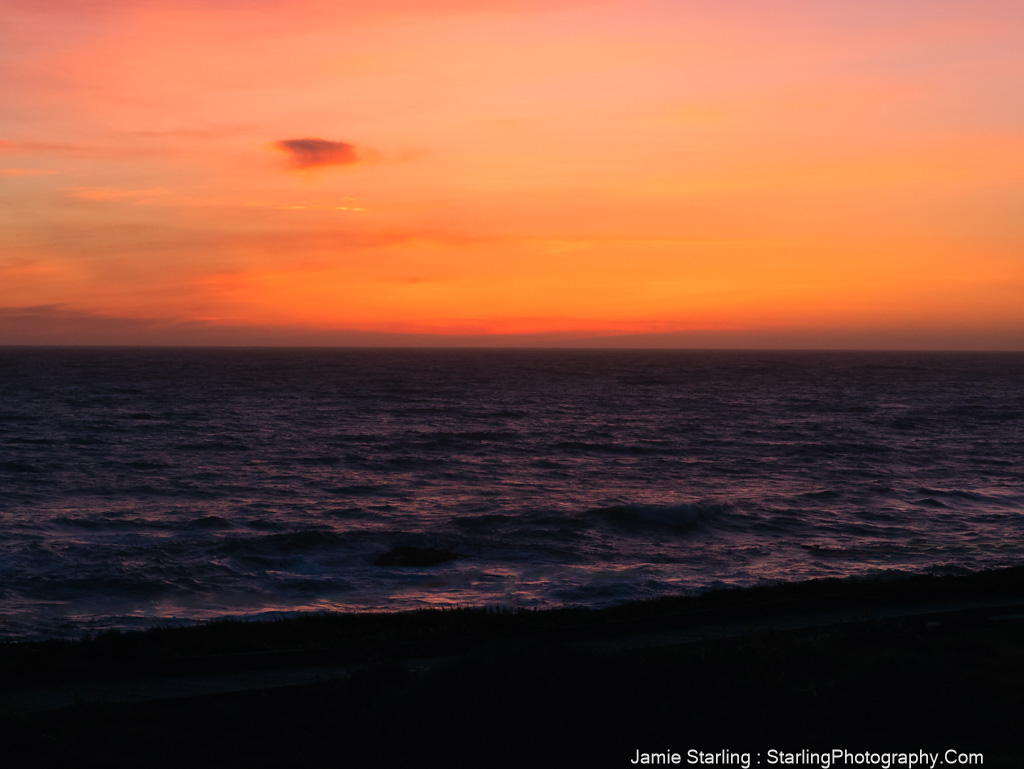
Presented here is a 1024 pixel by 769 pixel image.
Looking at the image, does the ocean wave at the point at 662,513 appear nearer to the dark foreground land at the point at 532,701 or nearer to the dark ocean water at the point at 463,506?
the dark ocean water at the point at 463,506

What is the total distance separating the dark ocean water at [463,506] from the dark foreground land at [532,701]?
25.4 ft

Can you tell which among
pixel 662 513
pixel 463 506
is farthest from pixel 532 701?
pixel 463 506

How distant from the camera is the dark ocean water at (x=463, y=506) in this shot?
74.6ft

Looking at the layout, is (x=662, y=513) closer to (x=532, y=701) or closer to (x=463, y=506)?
(x=463, y=506)

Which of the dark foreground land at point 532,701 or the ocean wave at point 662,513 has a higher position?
the dark foreground land at point 532,701

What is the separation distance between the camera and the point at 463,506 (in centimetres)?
3453

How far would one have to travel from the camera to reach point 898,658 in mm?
10367

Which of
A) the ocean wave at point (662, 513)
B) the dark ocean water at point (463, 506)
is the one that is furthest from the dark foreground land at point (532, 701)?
the ocean wave at point (662, 513)

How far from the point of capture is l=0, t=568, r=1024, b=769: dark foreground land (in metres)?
9.07

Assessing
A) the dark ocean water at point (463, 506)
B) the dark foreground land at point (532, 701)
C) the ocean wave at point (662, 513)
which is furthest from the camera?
the ocean wave at point (662, 513)

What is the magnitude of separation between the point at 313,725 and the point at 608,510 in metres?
24.1

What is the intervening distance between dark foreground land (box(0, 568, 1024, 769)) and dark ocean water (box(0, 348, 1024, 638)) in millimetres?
7730

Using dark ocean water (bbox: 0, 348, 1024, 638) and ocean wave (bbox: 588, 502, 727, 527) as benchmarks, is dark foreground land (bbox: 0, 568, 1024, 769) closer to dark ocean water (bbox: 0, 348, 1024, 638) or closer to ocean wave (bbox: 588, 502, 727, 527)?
dark ocean water (bbox: 0, 348, 1024, 638)

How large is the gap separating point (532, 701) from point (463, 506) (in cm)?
2509
